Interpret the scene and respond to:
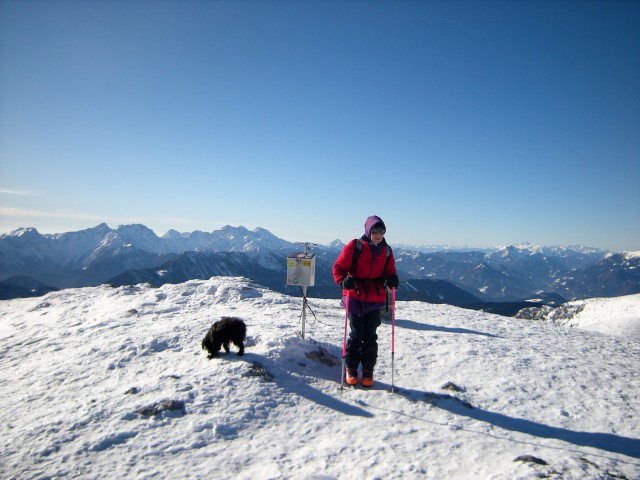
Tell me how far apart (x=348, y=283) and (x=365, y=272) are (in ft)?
1.78

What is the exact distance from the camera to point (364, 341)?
8086 millimetres

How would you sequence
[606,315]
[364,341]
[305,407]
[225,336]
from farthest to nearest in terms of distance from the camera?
[606,315]
[225,336]
[364,341]
[305,407]

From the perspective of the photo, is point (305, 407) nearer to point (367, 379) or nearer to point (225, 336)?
point (367, 379)

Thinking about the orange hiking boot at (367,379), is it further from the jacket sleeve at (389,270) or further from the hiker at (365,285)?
the jacket sleeve at (389,270)

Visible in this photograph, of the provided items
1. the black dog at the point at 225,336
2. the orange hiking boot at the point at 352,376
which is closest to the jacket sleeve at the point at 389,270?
the orange hiking boot at the point at 352,376

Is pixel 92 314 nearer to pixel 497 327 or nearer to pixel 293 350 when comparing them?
pixel 293 350

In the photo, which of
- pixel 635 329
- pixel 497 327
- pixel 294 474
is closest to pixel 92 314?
pixel 294 474

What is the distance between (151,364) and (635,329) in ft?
244

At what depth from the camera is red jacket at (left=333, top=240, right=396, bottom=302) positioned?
7793 millimetres

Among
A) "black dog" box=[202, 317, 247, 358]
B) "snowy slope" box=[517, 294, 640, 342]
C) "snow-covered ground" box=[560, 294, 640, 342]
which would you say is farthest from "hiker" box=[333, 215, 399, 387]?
"snowy slope" box=[517, 294, 640, 342]

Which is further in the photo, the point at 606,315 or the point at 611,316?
the point at 606,315

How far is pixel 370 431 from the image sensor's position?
235 inches

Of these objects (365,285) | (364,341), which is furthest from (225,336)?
(365,285)

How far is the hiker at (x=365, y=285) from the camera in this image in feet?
25.6
